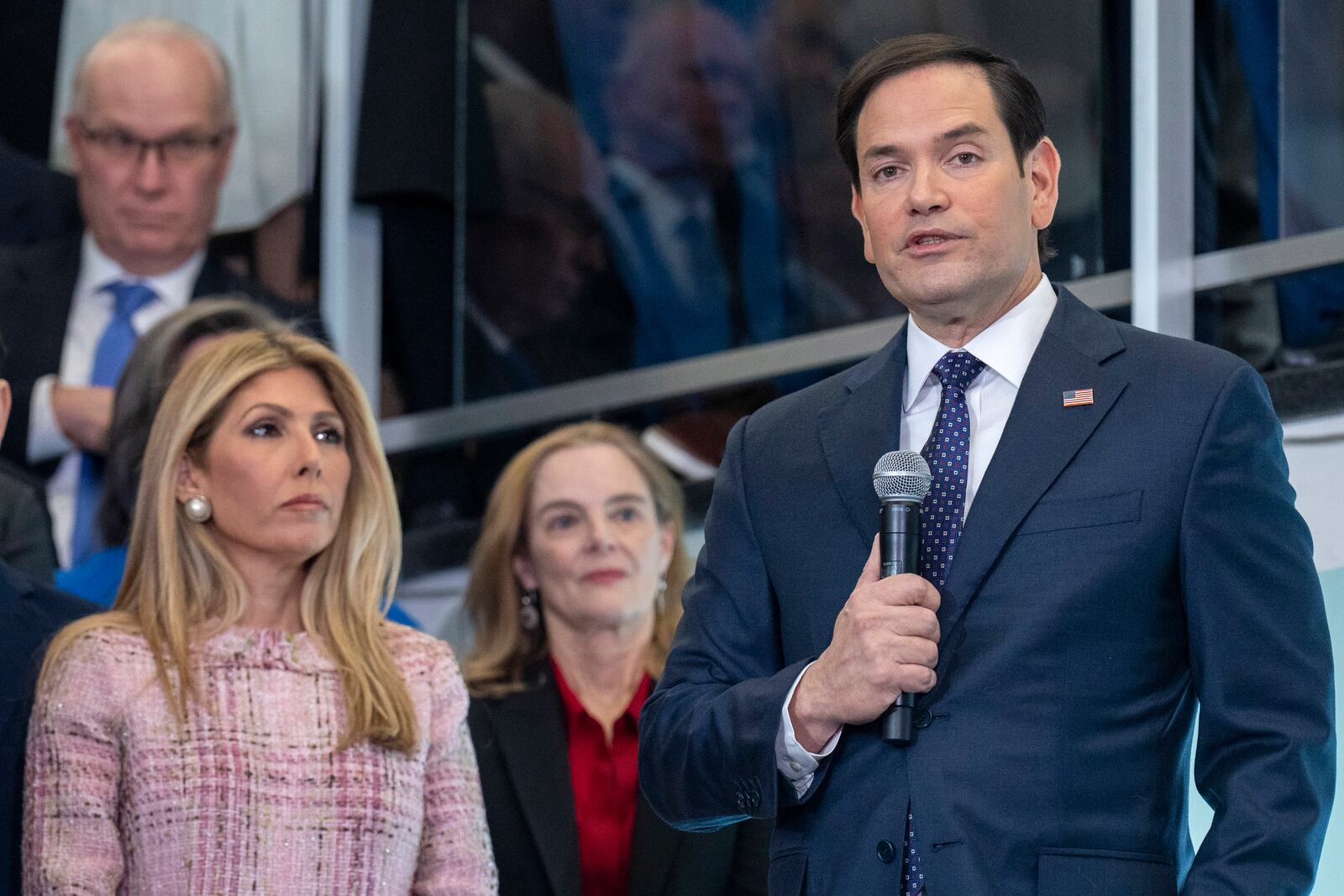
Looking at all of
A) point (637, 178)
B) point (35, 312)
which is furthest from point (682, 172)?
point (35, 312)

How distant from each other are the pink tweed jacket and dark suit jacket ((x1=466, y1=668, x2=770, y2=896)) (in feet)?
1.61

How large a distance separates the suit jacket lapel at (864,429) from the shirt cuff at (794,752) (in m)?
0.19

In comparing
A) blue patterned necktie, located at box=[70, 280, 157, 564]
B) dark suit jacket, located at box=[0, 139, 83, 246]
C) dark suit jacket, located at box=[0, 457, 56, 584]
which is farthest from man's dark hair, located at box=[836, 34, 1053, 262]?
dark suit jacket, located at box=[0, 139, 83, 246]

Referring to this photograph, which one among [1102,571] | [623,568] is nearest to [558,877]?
[623,568]

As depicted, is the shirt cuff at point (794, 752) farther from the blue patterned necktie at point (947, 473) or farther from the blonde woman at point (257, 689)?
the blonde woman at point (257, 689)

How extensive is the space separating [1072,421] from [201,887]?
152 cm

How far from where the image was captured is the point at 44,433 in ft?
15.3

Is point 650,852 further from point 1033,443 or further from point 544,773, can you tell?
point 1033,443

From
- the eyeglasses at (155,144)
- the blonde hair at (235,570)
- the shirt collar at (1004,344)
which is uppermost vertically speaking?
the eyeglasses at (155,144)

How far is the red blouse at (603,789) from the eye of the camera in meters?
3.45

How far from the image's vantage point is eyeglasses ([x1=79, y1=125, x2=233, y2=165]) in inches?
199

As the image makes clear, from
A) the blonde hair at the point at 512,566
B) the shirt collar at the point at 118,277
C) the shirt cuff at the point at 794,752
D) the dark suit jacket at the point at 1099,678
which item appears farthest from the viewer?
the shirt collar at the point at 118,277

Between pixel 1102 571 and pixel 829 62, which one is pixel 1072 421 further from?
pixel 829 62

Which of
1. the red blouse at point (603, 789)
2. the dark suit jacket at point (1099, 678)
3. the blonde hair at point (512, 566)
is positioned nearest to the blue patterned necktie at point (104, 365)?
the blonde hair at point (512, 566)
